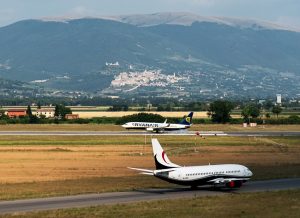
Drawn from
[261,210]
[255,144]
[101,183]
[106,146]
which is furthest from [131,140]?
[261,210]

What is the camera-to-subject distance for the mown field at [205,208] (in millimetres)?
61906

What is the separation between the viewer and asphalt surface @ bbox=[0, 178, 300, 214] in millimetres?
67000

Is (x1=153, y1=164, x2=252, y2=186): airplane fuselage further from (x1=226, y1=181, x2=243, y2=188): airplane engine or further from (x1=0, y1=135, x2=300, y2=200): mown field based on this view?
(x1=0, y1=135, x2=300, y2=200): mown field

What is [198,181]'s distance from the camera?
7719 cm

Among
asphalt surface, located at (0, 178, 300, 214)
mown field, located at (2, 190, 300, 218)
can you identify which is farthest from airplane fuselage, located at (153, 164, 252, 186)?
mown field, located at (2, 190, 300, 218)

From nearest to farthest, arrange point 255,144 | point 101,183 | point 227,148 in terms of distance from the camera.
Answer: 1. point 101,183
2. point 227,148
3. point 255,144

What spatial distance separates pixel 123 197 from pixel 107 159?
3765 cm

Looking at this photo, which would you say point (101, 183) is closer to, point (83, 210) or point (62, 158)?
point (83, 210)

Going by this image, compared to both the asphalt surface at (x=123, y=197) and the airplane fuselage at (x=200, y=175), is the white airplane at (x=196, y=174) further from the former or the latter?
the asphalt surface at (x=123, y=197)

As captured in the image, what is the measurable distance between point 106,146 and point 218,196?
61.9 metres

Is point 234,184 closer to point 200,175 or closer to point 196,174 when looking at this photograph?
point 200,175

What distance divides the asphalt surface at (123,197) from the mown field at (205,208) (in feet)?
8.85

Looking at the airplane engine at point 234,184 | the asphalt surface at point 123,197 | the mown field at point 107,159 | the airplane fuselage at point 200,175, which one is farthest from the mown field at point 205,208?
the mown field at point 107,159

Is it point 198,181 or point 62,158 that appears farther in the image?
point 62,158
